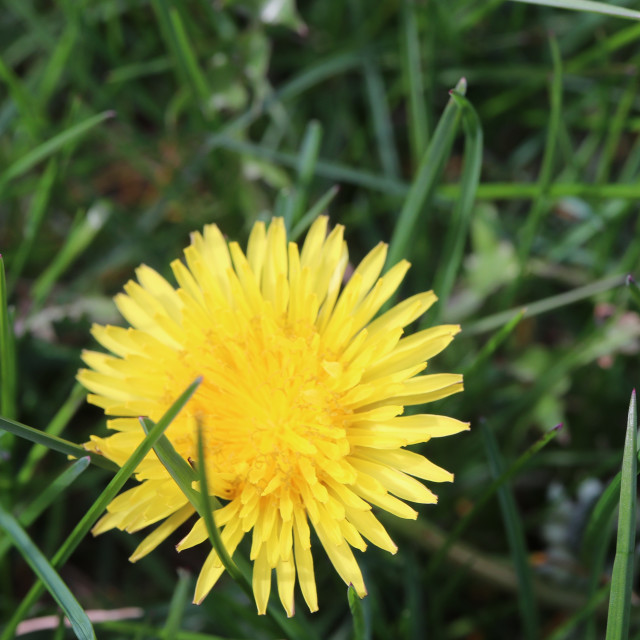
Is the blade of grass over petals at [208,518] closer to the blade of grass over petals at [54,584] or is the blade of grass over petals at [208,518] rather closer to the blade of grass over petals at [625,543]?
the blade of grass over petals at [54,584]

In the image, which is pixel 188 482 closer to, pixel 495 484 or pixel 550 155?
pixel 495 484

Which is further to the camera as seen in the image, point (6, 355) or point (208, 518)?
point (6, 355)

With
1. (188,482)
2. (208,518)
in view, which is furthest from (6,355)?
(208,518)

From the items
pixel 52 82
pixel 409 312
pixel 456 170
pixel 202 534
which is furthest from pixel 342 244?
pixel 52 82

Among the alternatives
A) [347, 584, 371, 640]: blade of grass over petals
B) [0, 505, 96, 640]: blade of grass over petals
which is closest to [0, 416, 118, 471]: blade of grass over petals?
[0, 505, 96, 640]: blade of grass over petals

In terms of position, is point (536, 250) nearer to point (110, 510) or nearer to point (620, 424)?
point (620, 424)
